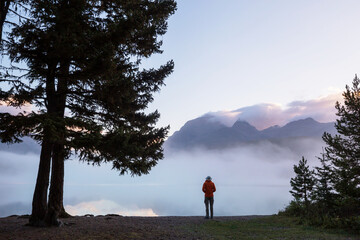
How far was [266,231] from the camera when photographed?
12719 millimetres

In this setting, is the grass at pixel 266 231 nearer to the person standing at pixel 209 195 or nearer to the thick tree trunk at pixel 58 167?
the person standing at pixel 209 195

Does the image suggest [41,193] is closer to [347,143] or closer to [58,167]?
[58,167]

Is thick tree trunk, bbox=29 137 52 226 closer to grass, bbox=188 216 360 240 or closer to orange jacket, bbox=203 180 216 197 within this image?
grass, bbox=188 216 360 240

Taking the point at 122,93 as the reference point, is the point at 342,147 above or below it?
below

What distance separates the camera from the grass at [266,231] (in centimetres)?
1128

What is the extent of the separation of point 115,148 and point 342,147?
15.5m

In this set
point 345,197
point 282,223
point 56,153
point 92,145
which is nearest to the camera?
point 92,145

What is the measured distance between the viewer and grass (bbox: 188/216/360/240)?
1128cm

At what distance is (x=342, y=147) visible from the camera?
17844 mm

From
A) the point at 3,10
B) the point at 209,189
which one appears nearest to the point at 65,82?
the point at 3,10

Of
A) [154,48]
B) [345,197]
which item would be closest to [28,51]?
[154,48]

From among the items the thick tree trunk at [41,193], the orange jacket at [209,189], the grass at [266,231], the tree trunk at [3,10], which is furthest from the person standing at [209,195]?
the tree trunk at [3,10]

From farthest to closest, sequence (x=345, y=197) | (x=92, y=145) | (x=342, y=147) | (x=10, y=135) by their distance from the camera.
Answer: (x=342, y=147) → (x=345, y=197) → (x=92, y=145) → (x=10, y=135)

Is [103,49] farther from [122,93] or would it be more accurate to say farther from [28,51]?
[28,51]
